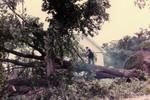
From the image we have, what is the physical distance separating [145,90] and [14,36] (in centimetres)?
664

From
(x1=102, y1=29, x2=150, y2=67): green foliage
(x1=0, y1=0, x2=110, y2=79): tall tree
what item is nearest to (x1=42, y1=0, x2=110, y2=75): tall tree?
(x1=0, y1=0, x2=110, y2=79): tall tree

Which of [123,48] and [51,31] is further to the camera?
[123,48]

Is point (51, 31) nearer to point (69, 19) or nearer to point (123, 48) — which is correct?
point (69, 19)

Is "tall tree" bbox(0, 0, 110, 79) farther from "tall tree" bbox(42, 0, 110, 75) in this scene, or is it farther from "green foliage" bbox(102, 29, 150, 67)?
"green foliage" bbox(102, 29, 150, 67)

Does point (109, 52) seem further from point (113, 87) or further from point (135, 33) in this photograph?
point (113, 87)

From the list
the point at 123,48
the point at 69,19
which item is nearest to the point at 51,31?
the point at 69,19

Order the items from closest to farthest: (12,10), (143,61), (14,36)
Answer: (14,36), (12,10), (143,61)

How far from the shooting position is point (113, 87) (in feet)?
60.3

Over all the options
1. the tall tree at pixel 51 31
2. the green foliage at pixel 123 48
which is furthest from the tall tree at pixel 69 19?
the green foliage at pixel 123 48

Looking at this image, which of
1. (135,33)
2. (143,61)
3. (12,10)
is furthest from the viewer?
(135,33)

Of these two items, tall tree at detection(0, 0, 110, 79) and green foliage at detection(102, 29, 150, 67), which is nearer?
tall tree at detection(0, 0, 110, 79)

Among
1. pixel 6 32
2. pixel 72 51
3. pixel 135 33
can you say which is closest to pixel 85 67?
pixel 72 51

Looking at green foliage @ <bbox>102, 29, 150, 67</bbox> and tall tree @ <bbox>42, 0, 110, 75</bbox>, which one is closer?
tall tree @ <bbox>42, 0, 110, 75</bbox>

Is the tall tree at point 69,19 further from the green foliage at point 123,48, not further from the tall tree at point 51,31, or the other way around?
the green foliage at point 123,48
